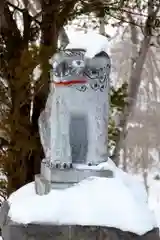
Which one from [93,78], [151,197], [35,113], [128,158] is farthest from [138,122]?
[93,78]

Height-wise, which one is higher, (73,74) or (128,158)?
(73,74)

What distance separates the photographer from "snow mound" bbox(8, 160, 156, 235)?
2.00 m

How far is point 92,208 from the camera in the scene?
6.59ft

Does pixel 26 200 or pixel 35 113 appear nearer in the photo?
pixel 26 200

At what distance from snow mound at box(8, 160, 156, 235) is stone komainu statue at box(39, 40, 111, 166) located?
16cm

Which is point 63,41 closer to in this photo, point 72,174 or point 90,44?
point 90,44

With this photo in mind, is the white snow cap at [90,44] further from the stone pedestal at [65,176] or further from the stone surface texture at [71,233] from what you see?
the stone surface texture at [71,233]

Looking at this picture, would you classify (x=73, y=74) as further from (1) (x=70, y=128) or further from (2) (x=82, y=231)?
(2) (x=82, y=231)

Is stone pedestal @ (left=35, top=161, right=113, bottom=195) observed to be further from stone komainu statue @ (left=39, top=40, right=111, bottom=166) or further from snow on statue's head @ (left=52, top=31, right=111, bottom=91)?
snow on statue's head @ (left=52, top=31, right=111, bottom=91)

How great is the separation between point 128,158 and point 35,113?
3294 millimetres

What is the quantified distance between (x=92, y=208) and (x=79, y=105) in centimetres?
43

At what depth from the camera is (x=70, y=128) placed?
7.34 feet

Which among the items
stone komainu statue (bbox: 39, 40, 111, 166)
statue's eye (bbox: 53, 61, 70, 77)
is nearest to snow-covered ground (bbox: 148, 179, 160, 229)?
stone komainu statue (bbox: 39, 40, 111, 166)

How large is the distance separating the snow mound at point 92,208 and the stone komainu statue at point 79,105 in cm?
16
